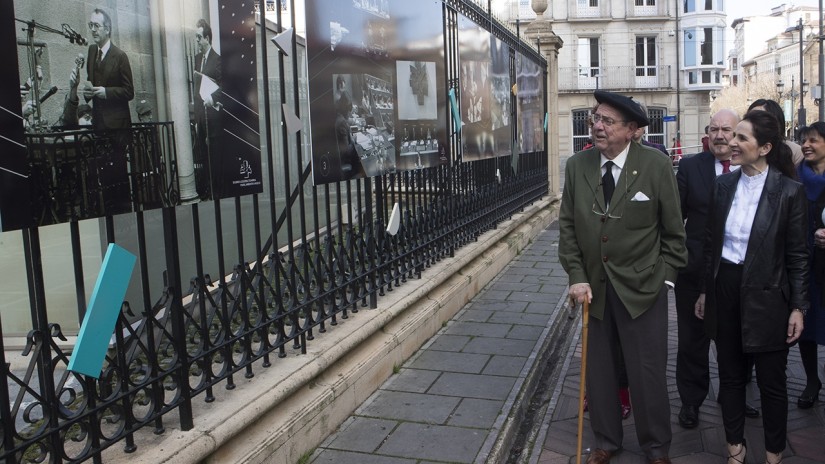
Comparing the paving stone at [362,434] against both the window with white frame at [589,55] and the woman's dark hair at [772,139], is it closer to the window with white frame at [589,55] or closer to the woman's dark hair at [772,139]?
the woman's dark hair at [772,139]

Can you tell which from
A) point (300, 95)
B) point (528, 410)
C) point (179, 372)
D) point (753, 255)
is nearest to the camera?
point (179, 372)

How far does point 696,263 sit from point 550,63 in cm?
1115

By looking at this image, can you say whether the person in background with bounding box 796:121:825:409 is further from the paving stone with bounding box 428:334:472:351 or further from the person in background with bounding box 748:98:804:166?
the paving stone with bounding box 428:334:472:351

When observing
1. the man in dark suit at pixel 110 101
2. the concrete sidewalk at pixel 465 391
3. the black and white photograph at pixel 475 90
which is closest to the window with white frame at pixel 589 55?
the black and white photograph at pixel 475 90

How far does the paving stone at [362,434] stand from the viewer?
414cm

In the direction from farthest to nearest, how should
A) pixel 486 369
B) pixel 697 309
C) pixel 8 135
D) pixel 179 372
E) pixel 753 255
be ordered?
pixel 486 369 → pixel 697 309 → pixel 753 255 → pixel 179 372 → pixel 8 135

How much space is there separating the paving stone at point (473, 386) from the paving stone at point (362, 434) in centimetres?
62

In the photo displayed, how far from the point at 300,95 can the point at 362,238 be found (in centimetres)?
111

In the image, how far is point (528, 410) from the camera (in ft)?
16.8

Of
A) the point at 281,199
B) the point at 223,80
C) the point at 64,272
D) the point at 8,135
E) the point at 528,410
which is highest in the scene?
the point at 223,80

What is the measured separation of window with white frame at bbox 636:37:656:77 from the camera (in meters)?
50.0

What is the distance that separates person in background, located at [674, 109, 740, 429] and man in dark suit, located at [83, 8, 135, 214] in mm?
3390

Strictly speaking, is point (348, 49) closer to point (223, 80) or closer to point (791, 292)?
point (223, 80)

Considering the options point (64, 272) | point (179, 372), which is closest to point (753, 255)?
point (179, 372)
